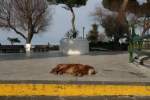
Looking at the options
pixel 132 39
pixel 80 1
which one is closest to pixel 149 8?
pixel 80 1

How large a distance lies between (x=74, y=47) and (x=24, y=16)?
90.4 ft

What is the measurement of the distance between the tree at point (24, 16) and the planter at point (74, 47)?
1002 inches

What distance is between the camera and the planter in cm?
2471

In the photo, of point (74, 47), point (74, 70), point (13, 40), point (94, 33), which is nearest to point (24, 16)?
point (13, 40)

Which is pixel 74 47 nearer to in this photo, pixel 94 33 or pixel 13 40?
pixel 13 40

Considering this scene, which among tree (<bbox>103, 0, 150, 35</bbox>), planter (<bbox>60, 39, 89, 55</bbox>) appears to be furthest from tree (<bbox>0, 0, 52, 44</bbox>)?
planter (<bbox>60, 39, 89, 55</bbox>)

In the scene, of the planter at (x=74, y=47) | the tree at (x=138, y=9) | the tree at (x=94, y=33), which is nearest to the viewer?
the planter at (x=74, y=47)

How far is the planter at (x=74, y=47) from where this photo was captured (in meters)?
24.7

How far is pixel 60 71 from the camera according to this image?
11.0 m

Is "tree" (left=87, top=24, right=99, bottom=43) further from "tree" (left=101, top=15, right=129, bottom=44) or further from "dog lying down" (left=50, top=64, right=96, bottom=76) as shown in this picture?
"dog lying down" (left=50, top=64, right=96, bottom=76)

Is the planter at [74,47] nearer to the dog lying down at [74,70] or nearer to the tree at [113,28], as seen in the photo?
the dog lying down at [74,70]

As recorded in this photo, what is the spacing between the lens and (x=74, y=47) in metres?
25.1

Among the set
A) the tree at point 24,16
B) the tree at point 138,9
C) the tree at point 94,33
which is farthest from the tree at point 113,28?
the tree at point 24,16

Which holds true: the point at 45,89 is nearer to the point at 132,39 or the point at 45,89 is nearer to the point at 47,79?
the point at 47,79
